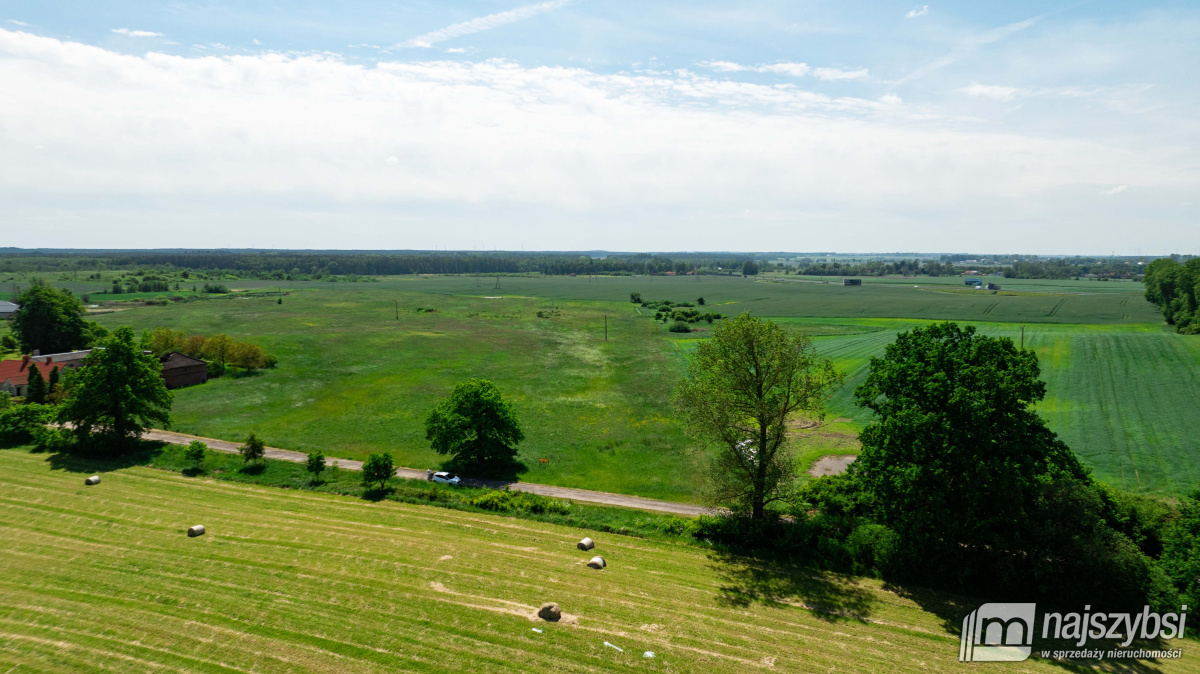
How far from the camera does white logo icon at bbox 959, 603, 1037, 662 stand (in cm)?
2248

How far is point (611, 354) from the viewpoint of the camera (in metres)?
104

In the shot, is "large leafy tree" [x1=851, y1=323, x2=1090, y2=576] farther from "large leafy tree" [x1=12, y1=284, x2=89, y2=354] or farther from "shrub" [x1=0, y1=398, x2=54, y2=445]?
"large leafy tree" [x1=12, y1=284, x2=89, y2=354]

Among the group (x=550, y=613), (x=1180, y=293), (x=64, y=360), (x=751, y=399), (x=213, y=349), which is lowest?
(x=550, y=613)

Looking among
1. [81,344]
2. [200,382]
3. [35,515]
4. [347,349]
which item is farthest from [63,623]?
[81,344]

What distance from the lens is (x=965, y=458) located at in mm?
26562

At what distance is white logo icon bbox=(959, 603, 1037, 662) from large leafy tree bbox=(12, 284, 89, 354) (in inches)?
4878

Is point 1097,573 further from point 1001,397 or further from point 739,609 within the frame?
point 739,609

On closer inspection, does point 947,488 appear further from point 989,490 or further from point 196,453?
point 196,453

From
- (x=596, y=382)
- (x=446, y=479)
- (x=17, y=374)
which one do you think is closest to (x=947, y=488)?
(x=446, y=479)

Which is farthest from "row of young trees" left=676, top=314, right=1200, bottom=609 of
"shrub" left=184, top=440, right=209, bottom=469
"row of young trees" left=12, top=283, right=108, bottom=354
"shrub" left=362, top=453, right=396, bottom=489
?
"row of young trees" left=12, top=283, right=108, bottom=354

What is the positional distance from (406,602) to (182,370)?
232 feet

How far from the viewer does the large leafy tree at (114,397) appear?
156ft

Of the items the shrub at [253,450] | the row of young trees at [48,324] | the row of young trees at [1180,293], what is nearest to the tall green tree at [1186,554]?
the shrub at [253,450]

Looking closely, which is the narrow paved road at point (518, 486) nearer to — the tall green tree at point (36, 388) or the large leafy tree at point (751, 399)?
the large leafy tree at point (751, 399)
